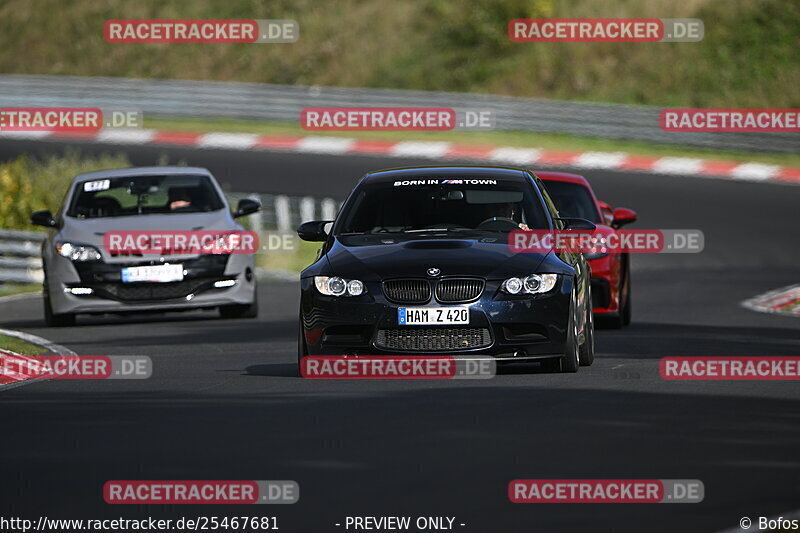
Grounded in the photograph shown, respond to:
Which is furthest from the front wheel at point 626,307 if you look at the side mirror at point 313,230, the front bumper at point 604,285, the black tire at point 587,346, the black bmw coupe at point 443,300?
the side mirror at point 313,230

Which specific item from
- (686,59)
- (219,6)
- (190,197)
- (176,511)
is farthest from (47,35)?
(176,511)

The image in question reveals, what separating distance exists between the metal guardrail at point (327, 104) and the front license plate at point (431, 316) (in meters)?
25.2

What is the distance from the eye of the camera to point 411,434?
29.9ft

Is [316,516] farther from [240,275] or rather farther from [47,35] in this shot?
[47,35]

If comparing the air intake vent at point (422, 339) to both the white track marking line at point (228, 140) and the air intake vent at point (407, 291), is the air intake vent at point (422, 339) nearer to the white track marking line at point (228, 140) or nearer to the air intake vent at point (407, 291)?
the air intake vent at point (407, 291)

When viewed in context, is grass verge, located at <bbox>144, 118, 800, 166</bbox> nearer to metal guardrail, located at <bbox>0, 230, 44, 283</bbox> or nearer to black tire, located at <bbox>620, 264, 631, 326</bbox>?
metal guardrail, located at <bbox>0, 230, 44, 283</bbox>

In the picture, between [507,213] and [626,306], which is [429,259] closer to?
[507,213]

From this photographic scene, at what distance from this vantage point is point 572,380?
1164 cm

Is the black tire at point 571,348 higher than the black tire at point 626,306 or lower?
higher

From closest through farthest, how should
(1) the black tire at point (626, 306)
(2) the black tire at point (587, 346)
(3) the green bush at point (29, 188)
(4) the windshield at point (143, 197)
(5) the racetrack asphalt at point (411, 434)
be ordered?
(5) the racetrack asphalt at point (411, 434) → (2) the black tire at point (587, 346) → (1) the black tire at point (626, 306) → (4) the windshield at point (143, 197) → (3) the green bush at point (29, 188)

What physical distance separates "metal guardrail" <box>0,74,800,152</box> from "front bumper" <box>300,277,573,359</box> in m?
24.9

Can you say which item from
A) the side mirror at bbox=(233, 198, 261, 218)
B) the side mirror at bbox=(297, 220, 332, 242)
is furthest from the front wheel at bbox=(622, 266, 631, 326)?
the side mirror at bbox=(297, 220, 332, 242)

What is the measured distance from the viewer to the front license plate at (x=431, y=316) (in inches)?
453

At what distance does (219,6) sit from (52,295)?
3719cm
